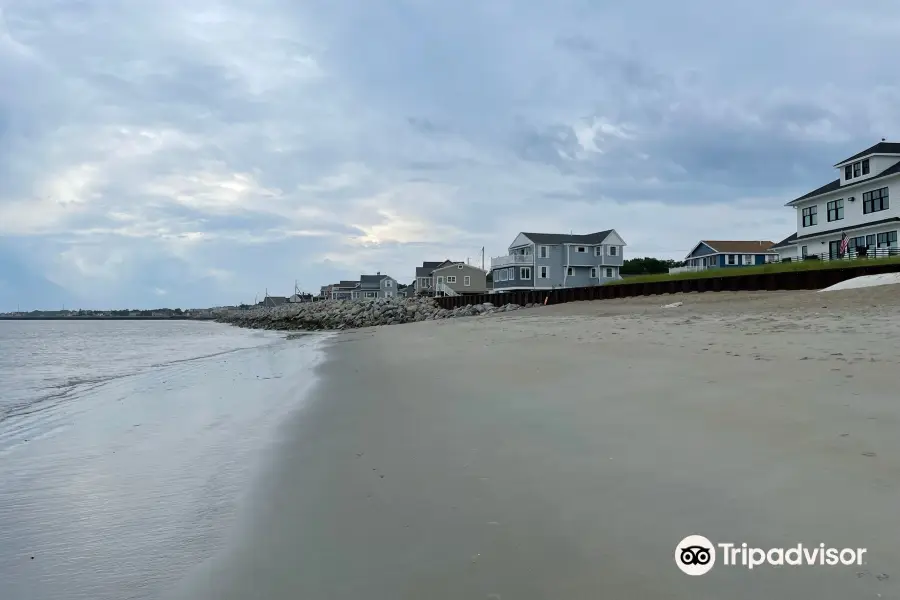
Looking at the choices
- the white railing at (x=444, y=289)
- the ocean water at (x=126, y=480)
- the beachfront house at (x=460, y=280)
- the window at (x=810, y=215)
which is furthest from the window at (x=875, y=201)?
the beachfront house at (x=460, y=280)

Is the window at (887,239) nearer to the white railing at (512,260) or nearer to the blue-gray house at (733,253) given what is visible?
the blue-gray house at (733,253)

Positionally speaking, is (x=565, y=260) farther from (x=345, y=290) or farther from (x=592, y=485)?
(x=345, y=290)

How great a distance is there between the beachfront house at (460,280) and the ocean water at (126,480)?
71.1m

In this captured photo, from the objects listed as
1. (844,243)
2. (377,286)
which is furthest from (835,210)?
(377,286)

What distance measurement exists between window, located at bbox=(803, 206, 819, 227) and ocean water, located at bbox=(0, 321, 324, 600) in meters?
39.0

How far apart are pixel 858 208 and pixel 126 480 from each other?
134 feet

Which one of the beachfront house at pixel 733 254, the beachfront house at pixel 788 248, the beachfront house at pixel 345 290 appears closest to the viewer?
the beachfront house at pixel 788 248

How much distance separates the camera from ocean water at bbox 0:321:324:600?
3592 mm

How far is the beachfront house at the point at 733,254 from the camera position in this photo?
5888 centimetres

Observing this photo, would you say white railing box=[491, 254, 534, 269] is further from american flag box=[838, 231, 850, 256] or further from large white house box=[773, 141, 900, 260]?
american flag box=[838, 231, 850, 256]

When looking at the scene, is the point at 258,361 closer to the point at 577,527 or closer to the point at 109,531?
the point at 109,531

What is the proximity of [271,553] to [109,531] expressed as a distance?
1.52 metres

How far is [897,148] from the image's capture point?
3341 cm

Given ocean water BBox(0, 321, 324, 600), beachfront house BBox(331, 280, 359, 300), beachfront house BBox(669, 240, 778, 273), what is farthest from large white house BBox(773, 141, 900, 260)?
beachfront house BBox(331, 280, 359, 300)
